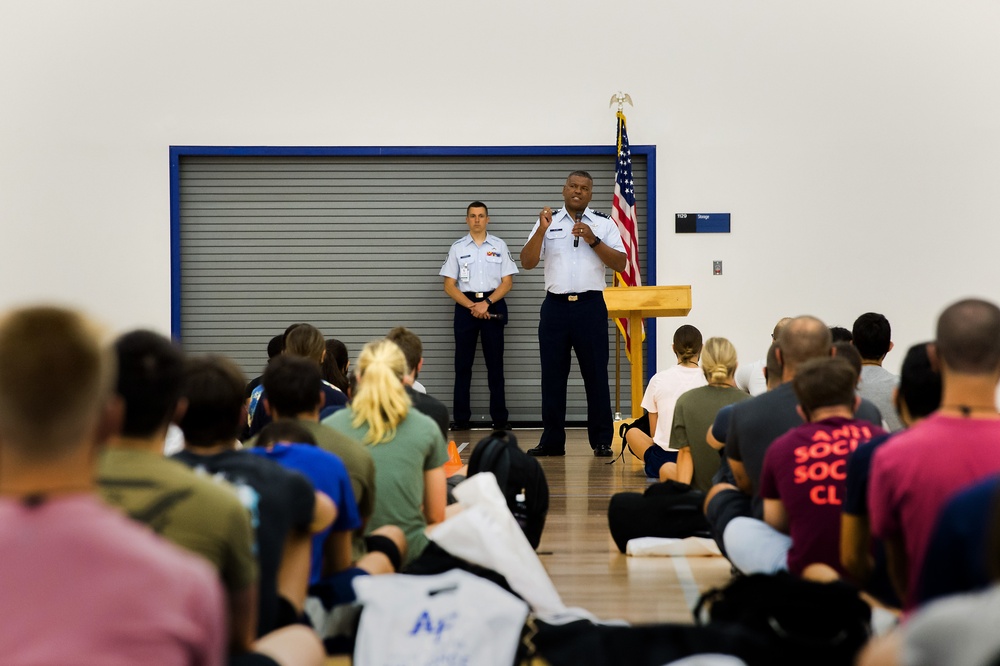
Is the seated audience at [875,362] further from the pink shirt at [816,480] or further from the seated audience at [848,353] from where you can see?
the pink shirt at [816,480]

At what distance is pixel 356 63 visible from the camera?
9.63 meters

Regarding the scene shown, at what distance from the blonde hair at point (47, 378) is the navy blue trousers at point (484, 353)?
807 centimetres

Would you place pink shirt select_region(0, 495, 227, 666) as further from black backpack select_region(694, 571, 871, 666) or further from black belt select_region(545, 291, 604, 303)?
black belt select_region(545, 291, 604, 303)

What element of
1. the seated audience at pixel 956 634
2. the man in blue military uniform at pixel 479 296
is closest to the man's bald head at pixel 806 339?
the seated audience at pixel 956 634

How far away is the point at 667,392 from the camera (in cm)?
614

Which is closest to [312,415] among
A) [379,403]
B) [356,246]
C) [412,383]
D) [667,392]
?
[379,403]

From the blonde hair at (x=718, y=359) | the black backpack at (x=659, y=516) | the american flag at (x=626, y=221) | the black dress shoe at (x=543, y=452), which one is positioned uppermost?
the american flag at (x=626, y=221)

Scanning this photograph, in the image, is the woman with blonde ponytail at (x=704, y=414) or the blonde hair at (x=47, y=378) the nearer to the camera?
the blonde hair at (x=47, y=378)

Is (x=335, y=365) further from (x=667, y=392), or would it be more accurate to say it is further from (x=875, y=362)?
(x=875, y=362)

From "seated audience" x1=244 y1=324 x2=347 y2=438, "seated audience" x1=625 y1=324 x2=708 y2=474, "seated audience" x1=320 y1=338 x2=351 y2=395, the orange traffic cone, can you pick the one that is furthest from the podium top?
"seated audience" x1=244 y1=324 x2=347 y2=438

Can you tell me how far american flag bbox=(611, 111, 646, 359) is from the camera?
8.26m

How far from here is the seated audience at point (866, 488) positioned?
2736mm

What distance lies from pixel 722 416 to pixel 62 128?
728 cm

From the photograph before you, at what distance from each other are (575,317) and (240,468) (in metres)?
5.66
